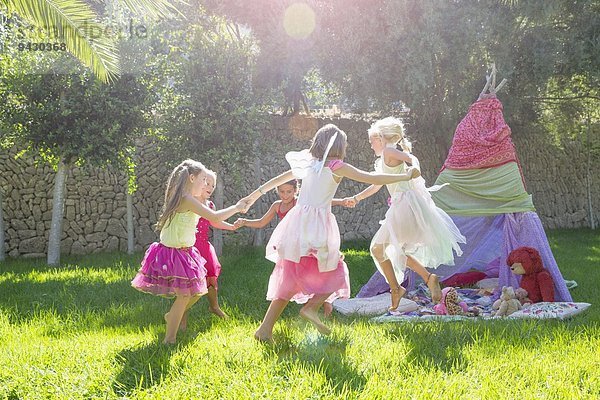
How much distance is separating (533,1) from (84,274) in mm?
9396

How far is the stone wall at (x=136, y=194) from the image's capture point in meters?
11.3

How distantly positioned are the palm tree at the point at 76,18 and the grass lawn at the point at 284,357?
2621 mm

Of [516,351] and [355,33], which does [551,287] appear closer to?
[516,351]

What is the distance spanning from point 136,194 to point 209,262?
6.95 m

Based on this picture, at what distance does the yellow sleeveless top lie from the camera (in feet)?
14.9

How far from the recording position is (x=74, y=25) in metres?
5.89

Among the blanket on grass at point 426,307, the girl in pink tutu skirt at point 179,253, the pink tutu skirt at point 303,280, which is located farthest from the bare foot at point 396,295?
the girl in pink tutu skirt at point 179,253

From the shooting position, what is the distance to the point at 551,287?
19.6 feet

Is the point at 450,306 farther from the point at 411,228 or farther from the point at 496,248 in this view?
the point at 496,248

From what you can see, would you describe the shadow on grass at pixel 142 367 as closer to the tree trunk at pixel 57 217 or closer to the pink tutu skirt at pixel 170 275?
the pink tutu skirt at pixel 170 275

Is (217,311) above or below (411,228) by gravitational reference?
below

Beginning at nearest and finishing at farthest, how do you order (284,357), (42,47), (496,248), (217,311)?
1. (284,357)
2. (217,311)
3. (496,248)
4. (42,47)

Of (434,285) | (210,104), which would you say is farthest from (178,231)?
(210,104)

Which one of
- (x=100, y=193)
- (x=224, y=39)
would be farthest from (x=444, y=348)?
(x=100, y=193)
